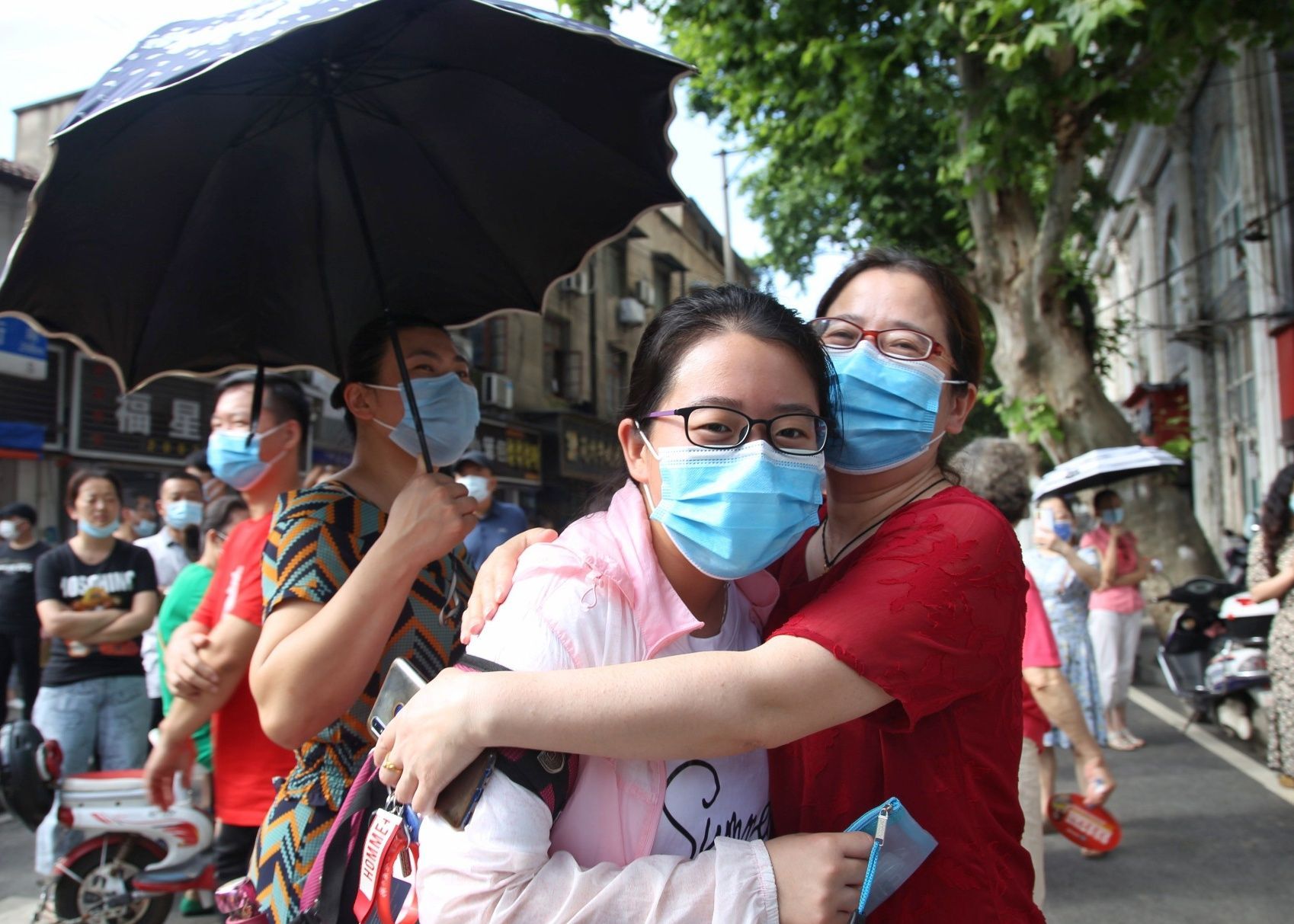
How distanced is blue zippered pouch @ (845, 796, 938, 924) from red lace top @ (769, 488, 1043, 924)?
0.17ft

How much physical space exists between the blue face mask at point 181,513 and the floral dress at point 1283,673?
6268 mm

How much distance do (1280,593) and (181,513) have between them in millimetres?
6372

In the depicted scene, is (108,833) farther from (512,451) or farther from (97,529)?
(512,451)

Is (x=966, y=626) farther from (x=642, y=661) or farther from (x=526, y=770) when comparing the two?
(x=526, y=770)

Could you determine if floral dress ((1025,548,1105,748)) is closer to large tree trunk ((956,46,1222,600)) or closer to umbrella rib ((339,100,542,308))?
large tree trunk ((956,46,1222,600))

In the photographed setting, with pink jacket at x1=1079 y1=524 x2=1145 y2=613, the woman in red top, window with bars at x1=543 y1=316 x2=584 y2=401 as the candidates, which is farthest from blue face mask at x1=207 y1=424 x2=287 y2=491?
window with bars at x1=543 y1=316 x2=584 y2=401

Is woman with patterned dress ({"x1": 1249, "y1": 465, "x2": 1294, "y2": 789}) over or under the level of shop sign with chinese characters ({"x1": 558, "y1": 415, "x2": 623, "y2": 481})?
under

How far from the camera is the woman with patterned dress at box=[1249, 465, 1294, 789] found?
507 cm

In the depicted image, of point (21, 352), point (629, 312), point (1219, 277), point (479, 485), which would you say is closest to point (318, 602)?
point (479, 485)

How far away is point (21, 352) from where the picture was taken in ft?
32.0

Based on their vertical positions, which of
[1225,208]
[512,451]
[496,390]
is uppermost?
[1225,208]

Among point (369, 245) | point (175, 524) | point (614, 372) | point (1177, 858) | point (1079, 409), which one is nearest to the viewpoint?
point (369, 245)

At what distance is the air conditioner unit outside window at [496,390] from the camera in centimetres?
1830

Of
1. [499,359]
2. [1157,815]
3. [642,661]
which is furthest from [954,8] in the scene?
[499,359]
